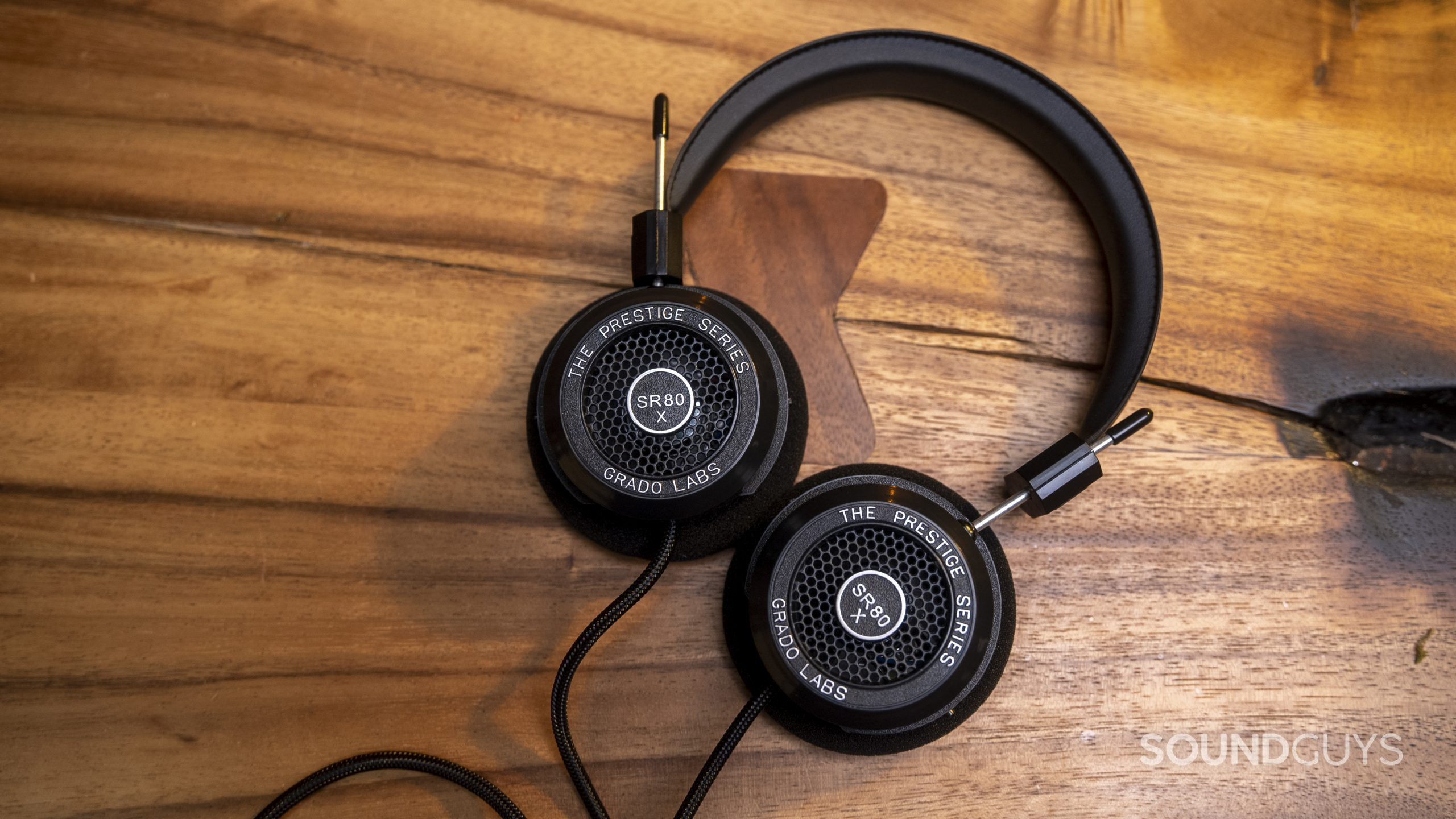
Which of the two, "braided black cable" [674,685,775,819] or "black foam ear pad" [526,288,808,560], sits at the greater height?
"black foam ear pad" [526,288,808,560]

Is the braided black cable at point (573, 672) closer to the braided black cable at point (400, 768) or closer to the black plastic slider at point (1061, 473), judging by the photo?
the braided black cable at point (400, 768)

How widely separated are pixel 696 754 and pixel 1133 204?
53cm

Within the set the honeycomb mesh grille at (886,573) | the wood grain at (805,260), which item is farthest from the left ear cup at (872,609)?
the wood grain at (805,260)

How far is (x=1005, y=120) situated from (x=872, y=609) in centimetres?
42

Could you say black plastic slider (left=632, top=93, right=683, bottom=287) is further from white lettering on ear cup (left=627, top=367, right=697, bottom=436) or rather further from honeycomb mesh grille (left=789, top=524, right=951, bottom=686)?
honeycomb mesh grille (left=789, top=524, right=951, bottom=686)

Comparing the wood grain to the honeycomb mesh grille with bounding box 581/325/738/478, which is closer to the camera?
the honeycomb mesh grille with bounding box 581/325/738/478

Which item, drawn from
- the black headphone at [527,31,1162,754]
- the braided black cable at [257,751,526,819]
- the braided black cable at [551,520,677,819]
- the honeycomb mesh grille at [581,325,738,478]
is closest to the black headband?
the black headphone at [527,31,1162,754]

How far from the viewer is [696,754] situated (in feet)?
2.03

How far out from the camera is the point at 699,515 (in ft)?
1.98

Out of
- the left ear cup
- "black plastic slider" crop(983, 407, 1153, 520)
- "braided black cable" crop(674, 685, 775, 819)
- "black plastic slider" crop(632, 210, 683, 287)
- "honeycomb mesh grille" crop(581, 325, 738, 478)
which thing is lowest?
"braided black cable" crop(674, 685, 775, 819)

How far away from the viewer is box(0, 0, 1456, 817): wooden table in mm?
617

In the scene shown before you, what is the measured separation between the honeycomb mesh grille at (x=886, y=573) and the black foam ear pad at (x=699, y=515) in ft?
0.24

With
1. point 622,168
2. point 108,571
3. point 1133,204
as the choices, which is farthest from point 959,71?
point 108,571

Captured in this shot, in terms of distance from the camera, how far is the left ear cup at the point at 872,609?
0.55 meters
